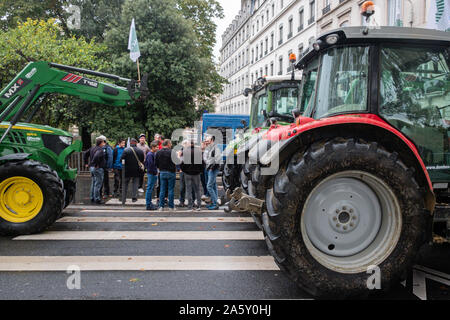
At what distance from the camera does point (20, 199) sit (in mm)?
6461

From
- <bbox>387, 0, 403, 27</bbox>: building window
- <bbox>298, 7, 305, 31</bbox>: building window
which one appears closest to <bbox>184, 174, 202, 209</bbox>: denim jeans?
<bbox>387, 0, 403, 27</bbox>: building window

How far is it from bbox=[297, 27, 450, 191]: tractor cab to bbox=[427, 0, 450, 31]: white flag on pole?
5958 millimetres

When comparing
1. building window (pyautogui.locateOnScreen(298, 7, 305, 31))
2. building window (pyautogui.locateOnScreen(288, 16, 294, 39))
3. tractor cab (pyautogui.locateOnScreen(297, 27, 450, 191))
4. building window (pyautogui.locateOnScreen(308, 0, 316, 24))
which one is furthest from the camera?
building window (pyautogui.locateOnScreen(288, 16, 294, 39))

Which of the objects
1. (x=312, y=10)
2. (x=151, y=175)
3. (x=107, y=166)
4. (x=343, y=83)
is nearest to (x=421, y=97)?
(x=343, y=83)

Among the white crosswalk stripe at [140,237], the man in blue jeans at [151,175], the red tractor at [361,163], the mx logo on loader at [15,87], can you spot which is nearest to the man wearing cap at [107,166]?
the man in blue jeans at [151,175]

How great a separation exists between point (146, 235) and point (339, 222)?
12.8ft

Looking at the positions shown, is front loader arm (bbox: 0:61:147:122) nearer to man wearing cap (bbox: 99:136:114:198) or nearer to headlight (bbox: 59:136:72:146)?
headlight (bbox: 59:136:72:146)

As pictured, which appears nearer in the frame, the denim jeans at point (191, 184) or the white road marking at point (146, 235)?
the white road marking at point (146, 235)

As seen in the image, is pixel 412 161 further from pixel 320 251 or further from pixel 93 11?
pixel 93 11

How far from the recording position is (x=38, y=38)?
1997 centimetres

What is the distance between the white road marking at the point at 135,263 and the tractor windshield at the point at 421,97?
7.44 ft

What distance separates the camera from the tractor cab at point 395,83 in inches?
146

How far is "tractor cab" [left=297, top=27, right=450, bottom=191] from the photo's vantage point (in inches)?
146

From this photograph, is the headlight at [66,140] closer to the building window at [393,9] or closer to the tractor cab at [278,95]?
the tractor cab at [278,95]
